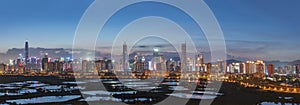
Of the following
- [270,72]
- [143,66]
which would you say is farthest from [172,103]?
[270,72]

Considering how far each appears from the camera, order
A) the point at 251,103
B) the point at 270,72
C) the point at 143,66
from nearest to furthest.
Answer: the point at 251,103
the point at 143,66
the point at 270,72

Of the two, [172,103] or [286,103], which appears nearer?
[172,103]

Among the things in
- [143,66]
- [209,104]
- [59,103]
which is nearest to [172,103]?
[209,104]

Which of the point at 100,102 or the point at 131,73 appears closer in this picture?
the point at 100,102

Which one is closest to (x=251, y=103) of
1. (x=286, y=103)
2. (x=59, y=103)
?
(x=286, y=103)

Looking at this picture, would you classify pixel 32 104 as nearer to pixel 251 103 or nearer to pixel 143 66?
pixel 251 103

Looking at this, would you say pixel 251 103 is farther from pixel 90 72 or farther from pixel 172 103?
pixel 90 72

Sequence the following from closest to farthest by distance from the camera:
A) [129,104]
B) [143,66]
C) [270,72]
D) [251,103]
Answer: [129,104], [251,103], [143,66], [270,72]

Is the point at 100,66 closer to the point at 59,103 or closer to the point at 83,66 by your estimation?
the point at 83,66

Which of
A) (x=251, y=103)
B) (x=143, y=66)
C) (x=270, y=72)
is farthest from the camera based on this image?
(x=270, y=72)

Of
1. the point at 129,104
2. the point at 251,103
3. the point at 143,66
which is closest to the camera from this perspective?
the point at 129,104
